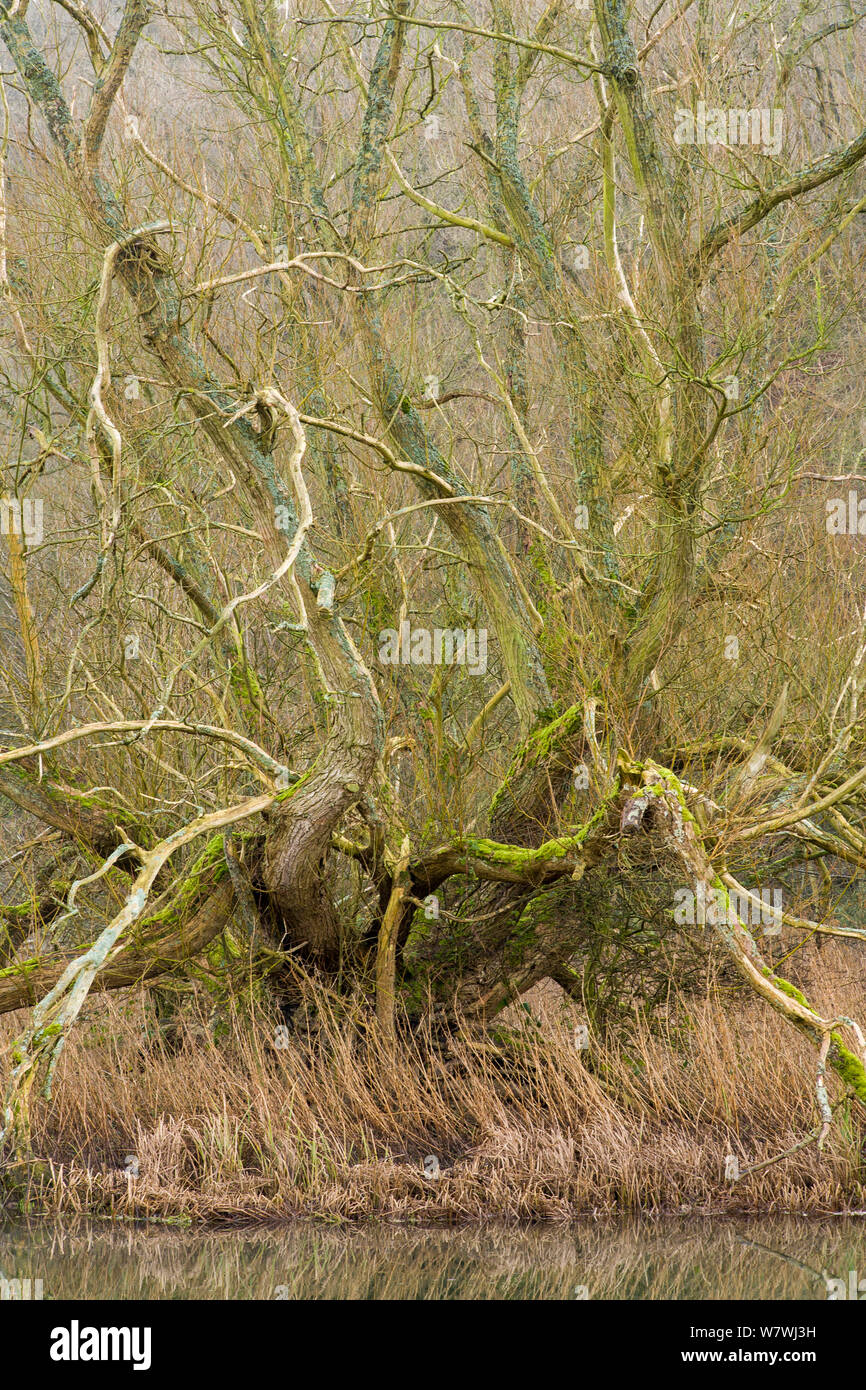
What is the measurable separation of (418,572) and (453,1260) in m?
5.33

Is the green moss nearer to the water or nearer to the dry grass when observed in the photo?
the dry grass

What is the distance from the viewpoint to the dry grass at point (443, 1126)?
7.39 metres

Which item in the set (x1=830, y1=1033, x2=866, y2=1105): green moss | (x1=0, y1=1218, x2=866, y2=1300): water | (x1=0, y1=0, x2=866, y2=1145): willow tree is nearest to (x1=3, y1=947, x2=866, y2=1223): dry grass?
(x1=830, y1=1033, x2=866, y2=1105): green moss

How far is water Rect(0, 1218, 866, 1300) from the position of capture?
596cm

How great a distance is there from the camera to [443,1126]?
8.21 metres

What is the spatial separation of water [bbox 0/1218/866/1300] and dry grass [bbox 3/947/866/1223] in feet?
0.86

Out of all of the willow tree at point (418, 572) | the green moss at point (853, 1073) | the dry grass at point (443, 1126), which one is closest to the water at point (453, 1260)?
the dry grass at point (443, 1126)

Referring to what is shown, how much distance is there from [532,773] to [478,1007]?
1.80 metres

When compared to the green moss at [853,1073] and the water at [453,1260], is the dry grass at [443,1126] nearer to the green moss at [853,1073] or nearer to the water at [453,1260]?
the green moss at [853,1073]

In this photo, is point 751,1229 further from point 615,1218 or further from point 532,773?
point 532,773

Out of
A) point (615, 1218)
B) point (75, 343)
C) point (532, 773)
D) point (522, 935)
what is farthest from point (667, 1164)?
point (75, 343)

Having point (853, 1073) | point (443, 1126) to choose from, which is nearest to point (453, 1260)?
point (443, 1126)

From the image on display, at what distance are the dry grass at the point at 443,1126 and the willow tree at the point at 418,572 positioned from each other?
497mm
